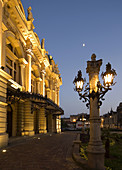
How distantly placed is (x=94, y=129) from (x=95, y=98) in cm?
121

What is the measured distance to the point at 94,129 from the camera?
679 cm

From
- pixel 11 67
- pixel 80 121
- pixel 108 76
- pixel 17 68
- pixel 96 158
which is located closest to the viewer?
pixel 96 158

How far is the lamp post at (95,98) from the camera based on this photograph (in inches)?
250

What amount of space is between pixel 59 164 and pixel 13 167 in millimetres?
1931

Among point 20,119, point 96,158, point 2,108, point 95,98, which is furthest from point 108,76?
point 20,119

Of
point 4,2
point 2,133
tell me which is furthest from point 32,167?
point 4,2

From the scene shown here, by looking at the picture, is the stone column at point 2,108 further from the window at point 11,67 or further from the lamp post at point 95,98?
the lamp post at point 95,98

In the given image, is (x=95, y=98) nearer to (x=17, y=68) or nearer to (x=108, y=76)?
(x=108, y=76)

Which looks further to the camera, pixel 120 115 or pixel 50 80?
pixel 120 115

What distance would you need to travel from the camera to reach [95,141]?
662 cm

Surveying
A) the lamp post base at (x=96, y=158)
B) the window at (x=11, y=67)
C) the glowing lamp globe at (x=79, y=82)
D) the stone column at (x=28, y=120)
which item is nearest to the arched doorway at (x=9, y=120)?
the stone column at (x=28, y=120)

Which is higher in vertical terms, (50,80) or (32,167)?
(50,80)

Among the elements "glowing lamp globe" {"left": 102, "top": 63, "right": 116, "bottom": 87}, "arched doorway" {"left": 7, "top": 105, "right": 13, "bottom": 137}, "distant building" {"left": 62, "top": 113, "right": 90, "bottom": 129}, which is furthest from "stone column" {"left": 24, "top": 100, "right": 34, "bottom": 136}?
"glowing lamp globe" {"left": 102, "top": 63, "right": 116, "bottom": 87}

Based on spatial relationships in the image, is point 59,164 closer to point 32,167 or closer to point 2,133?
point 32,167
